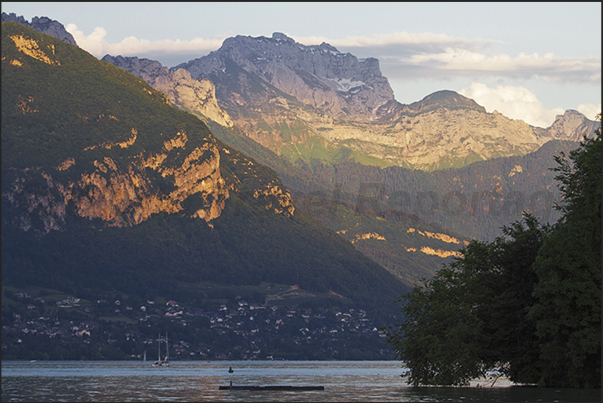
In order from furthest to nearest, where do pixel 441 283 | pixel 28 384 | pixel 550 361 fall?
pixel 28 384
pixel 441 283
pixel 550 361

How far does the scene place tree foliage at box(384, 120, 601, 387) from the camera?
72938mm

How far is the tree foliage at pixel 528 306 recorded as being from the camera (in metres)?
72.9

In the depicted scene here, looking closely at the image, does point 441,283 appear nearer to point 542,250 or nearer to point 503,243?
point 503,243

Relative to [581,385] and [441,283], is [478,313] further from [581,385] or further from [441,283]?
[581,385]

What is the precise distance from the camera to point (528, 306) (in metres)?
81.4

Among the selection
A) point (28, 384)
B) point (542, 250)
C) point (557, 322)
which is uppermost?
point (542, 250)

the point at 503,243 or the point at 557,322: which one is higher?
the point at 503,243

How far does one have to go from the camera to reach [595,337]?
A: 7131 centimetres

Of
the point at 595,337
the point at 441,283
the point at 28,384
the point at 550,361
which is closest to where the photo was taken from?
the point at 595,337

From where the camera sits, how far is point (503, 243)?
88.5m

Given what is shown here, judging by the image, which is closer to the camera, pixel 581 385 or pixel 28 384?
pixel 581 385

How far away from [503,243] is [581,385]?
18.1 m

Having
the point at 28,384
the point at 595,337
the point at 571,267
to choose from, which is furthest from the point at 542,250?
the point at 28,384

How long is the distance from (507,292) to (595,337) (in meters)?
14.1
